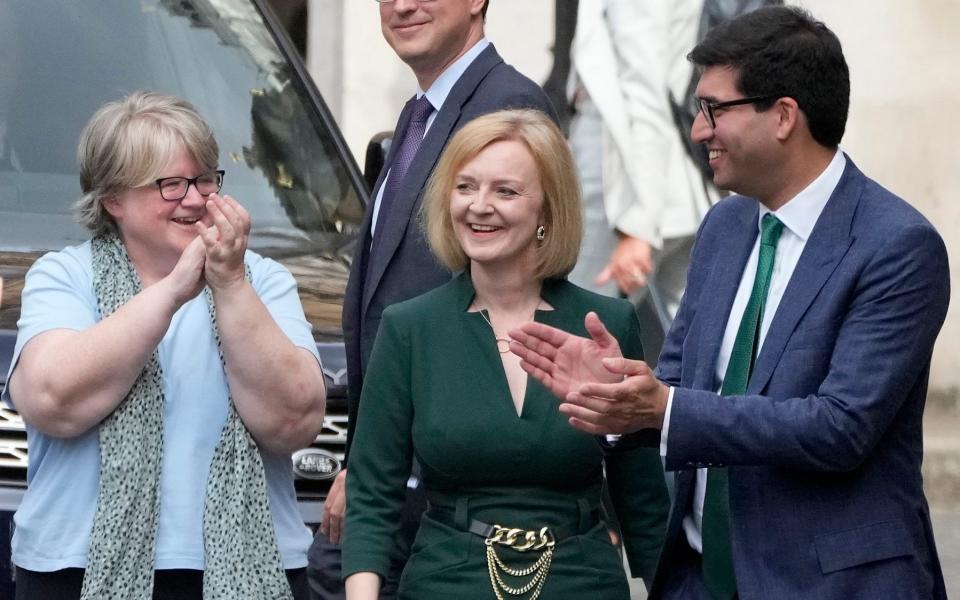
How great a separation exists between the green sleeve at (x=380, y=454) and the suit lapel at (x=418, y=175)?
1.22 feet

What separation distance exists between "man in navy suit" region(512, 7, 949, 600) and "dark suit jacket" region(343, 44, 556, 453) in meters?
0.75

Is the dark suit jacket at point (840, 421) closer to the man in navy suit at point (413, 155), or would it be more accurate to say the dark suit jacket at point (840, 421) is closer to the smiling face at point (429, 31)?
the man in navy suit at point (413, 155)

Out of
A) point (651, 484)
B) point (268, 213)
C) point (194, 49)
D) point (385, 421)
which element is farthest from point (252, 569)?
point (194, 49)

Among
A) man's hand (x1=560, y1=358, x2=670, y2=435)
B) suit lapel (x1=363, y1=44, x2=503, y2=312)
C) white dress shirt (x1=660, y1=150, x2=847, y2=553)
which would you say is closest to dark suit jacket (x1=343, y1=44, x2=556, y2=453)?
suit lapel (x1=363, y1=44, x2=503, y2=312)

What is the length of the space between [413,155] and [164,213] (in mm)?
718

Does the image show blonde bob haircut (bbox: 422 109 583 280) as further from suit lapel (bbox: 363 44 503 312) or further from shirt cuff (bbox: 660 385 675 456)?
shirt cuff (bbox: 660 385 675 456)

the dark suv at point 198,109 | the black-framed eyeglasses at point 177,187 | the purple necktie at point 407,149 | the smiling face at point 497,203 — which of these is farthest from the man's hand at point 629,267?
the black-framed eyeglasses at point 177,187

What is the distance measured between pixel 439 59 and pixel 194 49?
2004 millimetres

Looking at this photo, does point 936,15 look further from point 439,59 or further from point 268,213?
point 439,59

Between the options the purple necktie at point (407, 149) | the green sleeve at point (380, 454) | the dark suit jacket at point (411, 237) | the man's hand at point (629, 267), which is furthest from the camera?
the man's hand at point (629, 267)

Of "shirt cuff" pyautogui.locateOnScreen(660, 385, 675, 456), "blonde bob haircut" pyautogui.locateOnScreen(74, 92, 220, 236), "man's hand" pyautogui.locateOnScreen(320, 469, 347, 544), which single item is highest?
"blonde bob haircut" pyautogui.locateOnScreen(74, 92, 220, 236)

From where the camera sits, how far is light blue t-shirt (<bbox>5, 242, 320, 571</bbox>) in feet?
13.0

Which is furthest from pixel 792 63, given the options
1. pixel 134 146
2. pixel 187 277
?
pixel 134 146

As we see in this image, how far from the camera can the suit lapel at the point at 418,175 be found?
14.4ft
